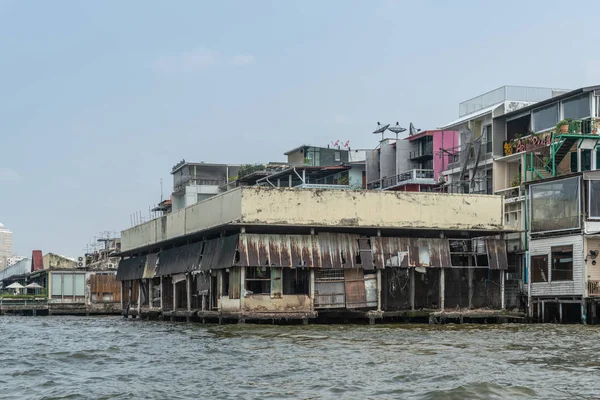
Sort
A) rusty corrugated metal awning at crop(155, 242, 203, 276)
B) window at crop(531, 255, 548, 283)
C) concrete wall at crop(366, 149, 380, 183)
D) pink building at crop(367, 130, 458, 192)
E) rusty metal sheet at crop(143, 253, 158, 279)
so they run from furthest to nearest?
1. concrete wall at crop(366, 149, 380, 183)
2. pink building at crop(367, 130, 458, 192)
3. rusty metal sheet at crop(143, 253, 158, 279)
4. rusty corrugated metal awning at crop(155, 242, 203, 276)
5. window at crop(531, 255, 548, 283)

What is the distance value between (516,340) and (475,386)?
12.5 meters

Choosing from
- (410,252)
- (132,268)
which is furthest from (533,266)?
(132,268)

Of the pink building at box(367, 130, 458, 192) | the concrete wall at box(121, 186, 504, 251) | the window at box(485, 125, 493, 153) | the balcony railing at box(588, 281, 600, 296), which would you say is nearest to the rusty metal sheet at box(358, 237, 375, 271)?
the concrete wall at box(121, 186, 504, 251)

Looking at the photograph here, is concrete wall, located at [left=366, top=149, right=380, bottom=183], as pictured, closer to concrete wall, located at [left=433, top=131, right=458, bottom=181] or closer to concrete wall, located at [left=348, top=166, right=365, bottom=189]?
concrete wall, located at [left=348, top=166, right=365, bottom=189]

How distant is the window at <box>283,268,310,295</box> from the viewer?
4328 centimetres

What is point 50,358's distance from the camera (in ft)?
87.4

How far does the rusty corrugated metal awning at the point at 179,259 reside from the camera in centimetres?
4786

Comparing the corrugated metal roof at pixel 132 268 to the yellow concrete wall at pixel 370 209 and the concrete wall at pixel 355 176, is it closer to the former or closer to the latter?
the yellow concrete wall at pixel 370 209

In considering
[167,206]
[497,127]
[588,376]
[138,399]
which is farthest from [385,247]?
[167,206]

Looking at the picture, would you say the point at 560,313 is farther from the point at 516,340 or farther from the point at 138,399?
the point at 138,399

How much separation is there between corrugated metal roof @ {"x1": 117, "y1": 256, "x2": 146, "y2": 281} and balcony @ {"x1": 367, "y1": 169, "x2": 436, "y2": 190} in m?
18.6

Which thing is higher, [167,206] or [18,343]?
[167,206]

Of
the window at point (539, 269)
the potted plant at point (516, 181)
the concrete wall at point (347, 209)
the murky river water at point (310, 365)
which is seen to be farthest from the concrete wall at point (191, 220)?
the potted plant at point (516, 181)

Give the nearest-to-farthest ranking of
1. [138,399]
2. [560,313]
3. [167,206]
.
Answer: [138,399], [560,313], [167,206]
